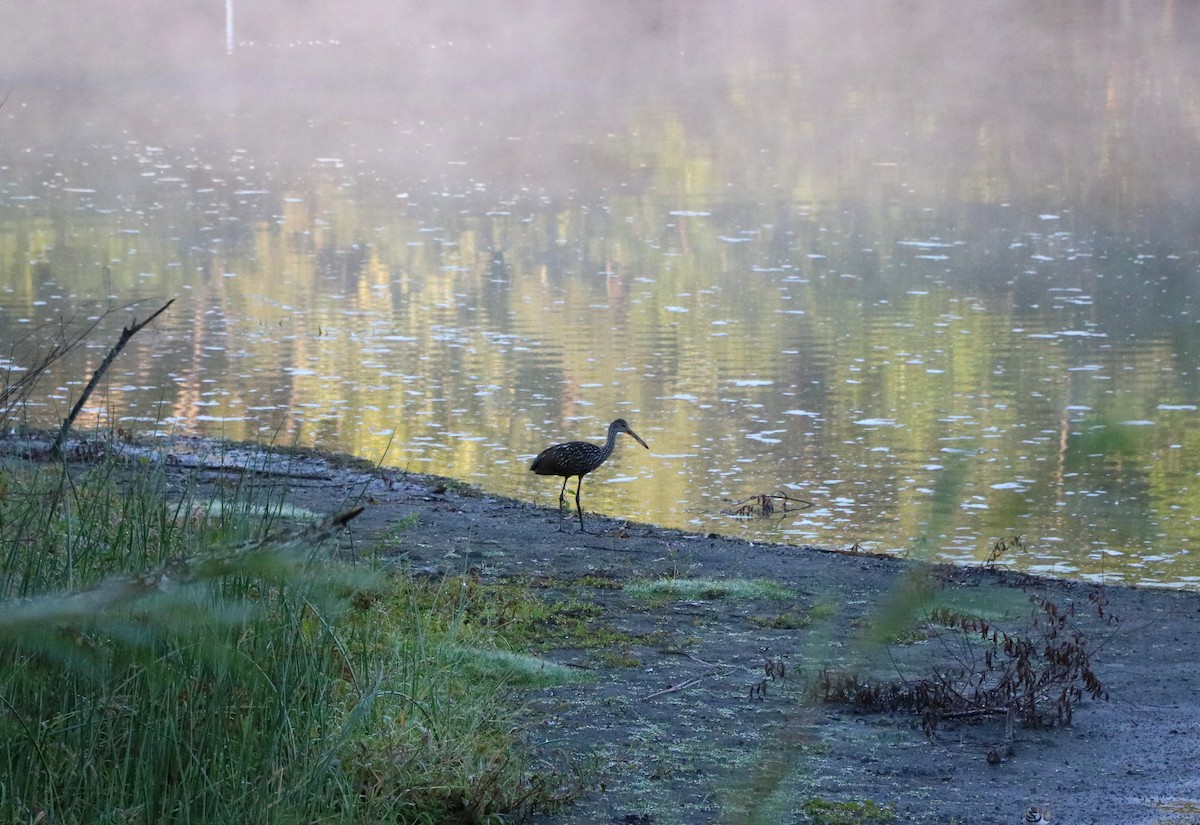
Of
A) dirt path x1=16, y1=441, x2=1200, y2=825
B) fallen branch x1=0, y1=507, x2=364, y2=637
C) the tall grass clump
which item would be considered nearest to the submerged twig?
dirt path x1=16, y1=441, x2=1200, y2=825

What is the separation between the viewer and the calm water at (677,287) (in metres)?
12.9

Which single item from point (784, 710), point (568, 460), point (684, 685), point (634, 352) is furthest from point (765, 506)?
point (784, 710)

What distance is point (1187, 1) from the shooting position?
92188mm

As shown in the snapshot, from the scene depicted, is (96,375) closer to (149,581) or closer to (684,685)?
(149,581)

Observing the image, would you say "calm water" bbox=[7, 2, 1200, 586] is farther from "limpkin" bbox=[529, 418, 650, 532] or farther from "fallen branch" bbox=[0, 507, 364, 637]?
"limpkin" bbox=[529, 418, 650, 532]

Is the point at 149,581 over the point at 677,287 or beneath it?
beneath

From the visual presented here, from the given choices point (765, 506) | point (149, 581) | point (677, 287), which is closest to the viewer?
point (149, 581)

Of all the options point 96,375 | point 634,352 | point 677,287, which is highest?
point 677,287

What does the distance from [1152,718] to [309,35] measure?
85.9 m

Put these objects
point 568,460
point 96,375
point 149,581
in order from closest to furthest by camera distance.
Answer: point 149,581 → point 96,375 → point 568,460

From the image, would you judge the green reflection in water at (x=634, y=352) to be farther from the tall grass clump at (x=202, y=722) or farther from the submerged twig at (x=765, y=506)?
the tall grass clump at (x=202, y=722)

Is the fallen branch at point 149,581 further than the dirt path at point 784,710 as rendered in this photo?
No

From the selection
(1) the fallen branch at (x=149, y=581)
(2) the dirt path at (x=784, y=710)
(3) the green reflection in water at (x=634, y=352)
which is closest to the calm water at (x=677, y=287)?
(3) the green reflection in water at (x=634, y=352)

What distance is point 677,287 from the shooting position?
2700cm
